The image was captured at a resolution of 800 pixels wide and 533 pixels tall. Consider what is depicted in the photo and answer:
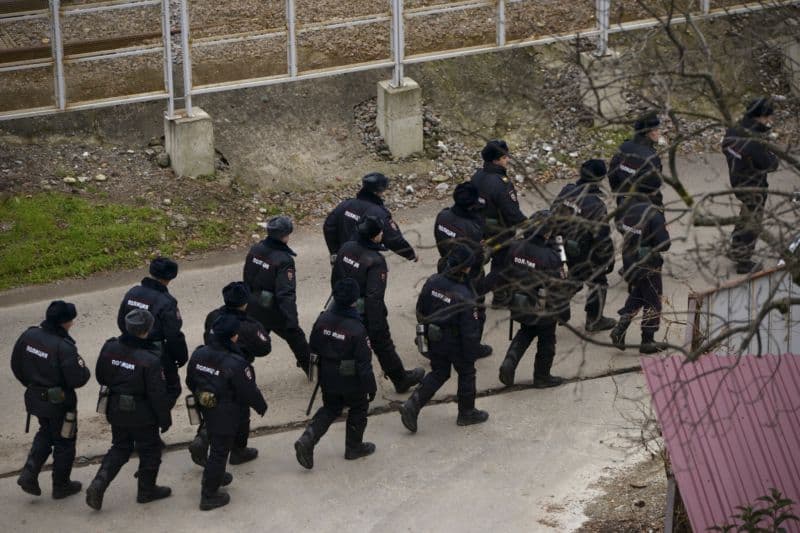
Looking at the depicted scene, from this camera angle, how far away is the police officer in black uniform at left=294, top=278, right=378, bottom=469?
11.0m

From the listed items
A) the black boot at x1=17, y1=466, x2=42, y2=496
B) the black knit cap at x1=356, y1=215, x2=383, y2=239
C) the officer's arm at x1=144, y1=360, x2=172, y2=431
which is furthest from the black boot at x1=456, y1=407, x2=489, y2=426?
the black boot at x1=17, y1=466, x2=42, y2=496

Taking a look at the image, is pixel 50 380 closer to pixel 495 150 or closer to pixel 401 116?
pixel 495 150

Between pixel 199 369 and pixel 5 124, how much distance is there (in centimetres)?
685

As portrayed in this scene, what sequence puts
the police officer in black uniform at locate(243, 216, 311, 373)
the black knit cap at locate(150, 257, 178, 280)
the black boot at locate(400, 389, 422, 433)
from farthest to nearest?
the police officer in black uniform at locate(243, 216, 311, 373)
the black boot at locate(400, 389, 422, 433)
the black knit cap at locate(150, 257, 178, 280)

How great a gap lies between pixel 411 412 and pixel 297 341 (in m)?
1.37

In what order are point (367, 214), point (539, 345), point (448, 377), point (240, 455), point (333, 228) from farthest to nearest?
point (333, 228) < point (367, 214) < point (539, 345) < point (448, 377) < point (240, 455)

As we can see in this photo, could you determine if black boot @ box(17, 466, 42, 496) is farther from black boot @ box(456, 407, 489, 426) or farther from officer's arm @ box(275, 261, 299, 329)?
black boot @ box(456, 407, 489, 426)

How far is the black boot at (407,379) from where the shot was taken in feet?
41.5

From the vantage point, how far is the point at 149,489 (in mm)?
11008

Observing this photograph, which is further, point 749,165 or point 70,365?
point 749,165

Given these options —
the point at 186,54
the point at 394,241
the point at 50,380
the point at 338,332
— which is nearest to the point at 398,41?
the point at 186,54

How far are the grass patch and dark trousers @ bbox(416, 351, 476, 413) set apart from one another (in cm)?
429

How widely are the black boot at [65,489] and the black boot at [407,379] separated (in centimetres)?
299

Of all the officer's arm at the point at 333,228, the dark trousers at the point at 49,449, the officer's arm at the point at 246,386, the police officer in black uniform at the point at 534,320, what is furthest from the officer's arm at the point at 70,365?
the police officer in black uniform at the point at 534,320
